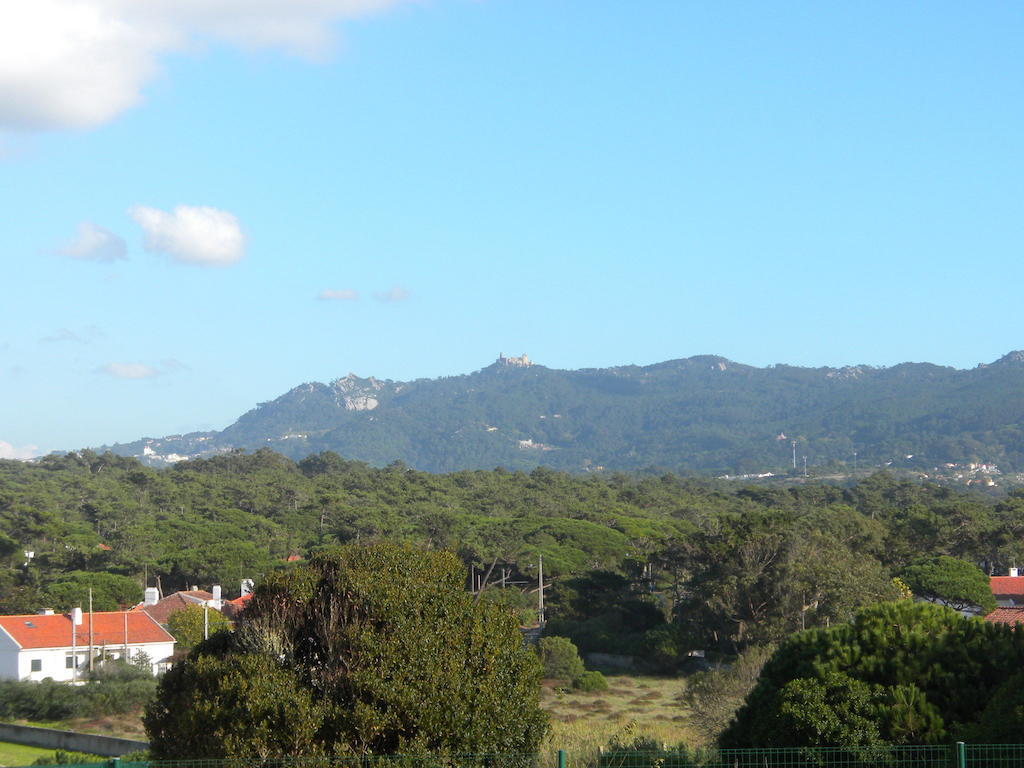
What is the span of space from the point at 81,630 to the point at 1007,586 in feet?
107

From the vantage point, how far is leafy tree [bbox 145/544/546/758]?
11.2 m

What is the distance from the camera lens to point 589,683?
3488 cm

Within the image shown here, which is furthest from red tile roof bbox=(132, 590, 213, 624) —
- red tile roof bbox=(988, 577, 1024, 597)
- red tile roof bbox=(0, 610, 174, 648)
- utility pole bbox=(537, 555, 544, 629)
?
red tile roof bbox=(988, 577, 1024, 597)

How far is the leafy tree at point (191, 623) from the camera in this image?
38.4 meters

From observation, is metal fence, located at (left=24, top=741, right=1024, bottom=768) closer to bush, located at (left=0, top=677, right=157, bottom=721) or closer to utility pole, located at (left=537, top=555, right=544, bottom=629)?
bush, located at (left=0, top=677, right=157, bottom=721)

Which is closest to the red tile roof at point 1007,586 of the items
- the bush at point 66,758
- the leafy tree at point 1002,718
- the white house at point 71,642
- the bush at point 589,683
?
the bush at point 589,683

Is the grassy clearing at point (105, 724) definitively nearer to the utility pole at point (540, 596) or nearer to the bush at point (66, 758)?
the bush at point (66, 758)

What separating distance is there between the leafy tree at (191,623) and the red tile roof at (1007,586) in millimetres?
27207

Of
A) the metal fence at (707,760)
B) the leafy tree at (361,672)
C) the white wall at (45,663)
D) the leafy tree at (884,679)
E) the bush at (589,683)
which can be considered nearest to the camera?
the metal fence at (707,760)

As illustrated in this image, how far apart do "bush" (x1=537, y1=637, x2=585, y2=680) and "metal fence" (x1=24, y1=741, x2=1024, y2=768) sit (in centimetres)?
2285

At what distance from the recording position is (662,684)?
119ft

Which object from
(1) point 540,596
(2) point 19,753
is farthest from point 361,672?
(1) point 540,596

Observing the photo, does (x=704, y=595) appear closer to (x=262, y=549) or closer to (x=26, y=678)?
(x=26, y=678)

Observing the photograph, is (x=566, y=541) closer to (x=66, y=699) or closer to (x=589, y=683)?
(x=589, y=683)
